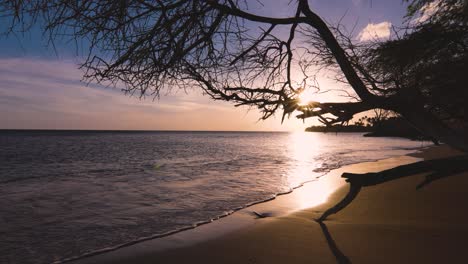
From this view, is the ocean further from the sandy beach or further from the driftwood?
the driftwood

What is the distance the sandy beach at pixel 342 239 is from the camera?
4891 millimetres

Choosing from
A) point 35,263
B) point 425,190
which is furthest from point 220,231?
point 425,190

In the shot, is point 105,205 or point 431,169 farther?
point 105,205

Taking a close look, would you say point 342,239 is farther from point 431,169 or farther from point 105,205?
point 105,205

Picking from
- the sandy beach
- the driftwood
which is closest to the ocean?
the sandy beach

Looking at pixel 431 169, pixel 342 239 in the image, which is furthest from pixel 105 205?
pixel 431 169

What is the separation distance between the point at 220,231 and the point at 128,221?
264cm

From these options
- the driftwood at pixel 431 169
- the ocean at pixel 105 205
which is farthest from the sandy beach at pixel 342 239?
the driftwood at pixel 431 169

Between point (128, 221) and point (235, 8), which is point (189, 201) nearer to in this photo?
point (128, 221)

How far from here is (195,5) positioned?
3.01 metres

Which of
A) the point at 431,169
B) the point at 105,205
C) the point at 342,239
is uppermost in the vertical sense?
the point at 431,169

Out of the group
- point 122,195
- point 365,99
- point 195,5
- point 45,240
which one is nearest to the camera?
point 195,5

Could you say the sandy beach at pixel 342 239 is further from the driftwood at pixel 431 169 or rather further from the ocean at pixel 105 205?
the driftwood at pixel 431 169

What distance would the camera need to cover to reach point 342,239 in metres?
5.64
